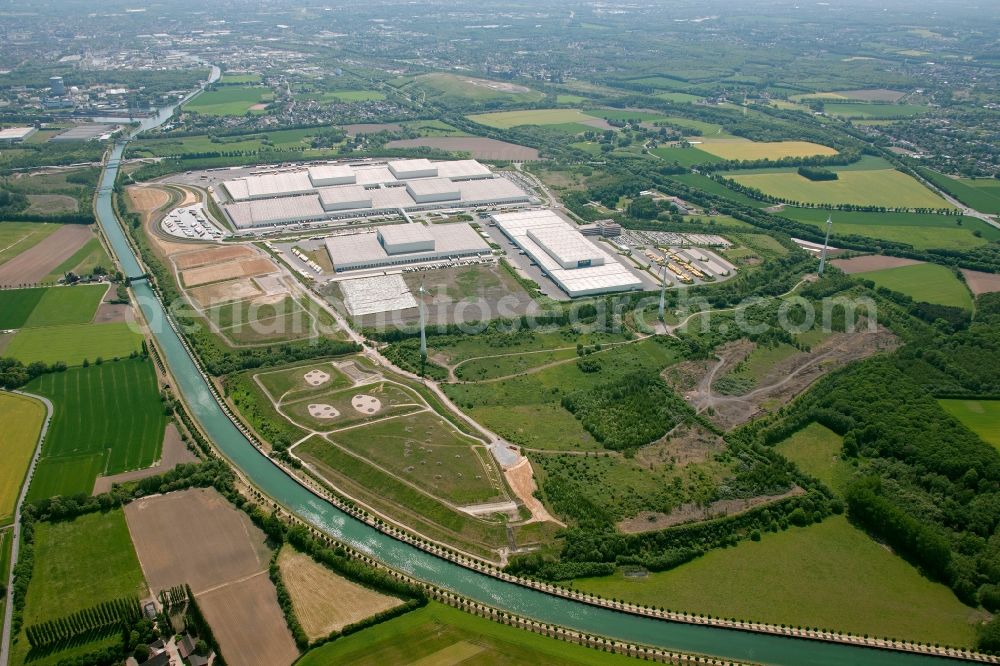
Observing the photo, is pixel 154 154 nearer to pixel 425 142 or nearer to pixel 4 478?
pixel 425 142

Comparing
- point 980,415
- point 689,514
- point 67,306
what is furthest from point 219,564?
point 980,415

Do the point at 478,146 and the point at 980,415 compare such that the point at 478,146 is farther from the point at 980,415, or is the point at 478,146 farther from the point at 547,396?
the point at 980,415

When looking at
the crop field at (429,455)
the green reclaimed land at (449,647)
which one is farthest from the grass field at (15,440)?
the green reclaimed land at (449,647)

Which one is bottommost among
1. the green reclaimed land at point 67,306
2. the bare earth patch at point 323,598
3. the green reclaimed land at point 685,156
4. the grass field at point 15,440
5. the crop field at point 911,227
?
the crop field at point 911,227

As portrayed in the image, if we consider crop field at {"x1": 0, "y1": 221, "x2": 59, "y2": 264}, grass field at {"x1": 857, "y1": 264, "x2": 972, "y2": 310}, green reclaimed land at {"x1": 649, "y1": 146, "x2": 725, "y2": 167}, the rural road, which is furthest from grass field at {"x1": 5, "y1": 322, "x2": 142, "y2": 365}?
green reclaimed land at {"x1": 649, "y1": 146, "x2": 725, "y2": 167}

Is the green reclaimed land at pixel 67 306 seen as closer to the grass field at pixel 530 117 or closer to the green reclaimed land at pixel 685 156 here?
the green reclaimed land at pixel 685 156
